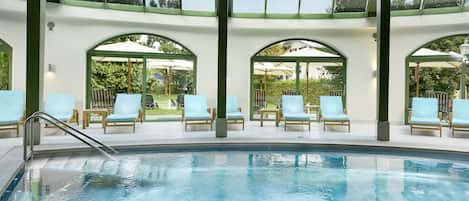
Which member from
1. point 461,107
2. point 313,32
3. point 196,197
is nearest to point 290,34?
point 313,32

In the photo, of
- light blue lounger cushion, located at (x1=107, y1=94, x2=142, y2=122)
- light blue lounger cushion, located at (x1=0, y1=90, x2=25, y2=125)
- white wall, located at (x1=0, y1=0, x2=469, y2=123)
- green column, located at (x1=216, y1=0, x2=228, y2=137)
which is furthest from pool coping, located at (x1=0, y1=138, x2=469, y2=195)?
white wall, located at (x1=0, y1=0, x2=469, y2=123)

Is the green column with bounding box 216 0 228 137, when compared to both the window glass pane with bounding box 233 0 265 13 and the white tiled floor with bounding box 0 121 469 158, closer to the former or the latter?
the white tiled floor with bounding box 0 121 469 158

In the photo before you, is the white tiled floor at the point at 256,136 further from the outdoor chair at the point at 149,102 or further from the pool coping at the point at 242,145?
the outdoor chair at the point at 149,102

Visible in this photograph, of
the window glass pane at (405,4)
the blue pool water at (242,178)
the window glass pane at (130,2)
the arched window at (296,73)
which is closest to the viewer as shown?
the blue pool water at (242,178)

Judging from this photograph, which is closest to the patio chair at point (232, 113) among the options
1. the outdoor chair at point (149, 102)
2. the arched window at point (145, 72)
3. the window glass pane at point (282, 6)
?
the arched window at point (145, 72)

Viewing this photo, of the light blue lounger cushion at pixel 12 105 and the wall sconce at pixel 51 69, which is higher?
the wall sconce at pixel 51 69

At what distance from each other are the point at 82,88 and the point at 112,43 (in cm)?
158

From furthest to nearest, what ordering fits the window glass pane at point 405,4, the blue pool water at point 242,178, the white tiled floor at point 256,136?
the window glass pane at point 405,4, the white tiled floor at point 256,136, the blue pool water at point 242,178

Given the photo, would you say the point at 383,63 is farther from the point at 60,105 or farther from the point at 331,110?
the point at 60,105

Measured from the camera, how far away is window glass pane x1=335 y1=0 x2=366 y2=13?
33.7 ft

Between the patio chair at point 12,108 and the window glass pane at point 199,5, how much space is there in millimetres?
4996

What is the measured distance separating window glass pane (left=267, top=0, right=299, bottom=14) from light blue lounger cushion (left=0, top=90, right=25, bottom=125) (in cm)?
715

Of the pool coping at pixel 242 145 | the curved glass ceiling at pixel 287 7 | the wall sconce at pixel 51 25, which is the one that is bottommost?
the pool coping at pixel 242 145

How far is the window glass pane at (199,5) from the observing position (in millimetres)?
10290
